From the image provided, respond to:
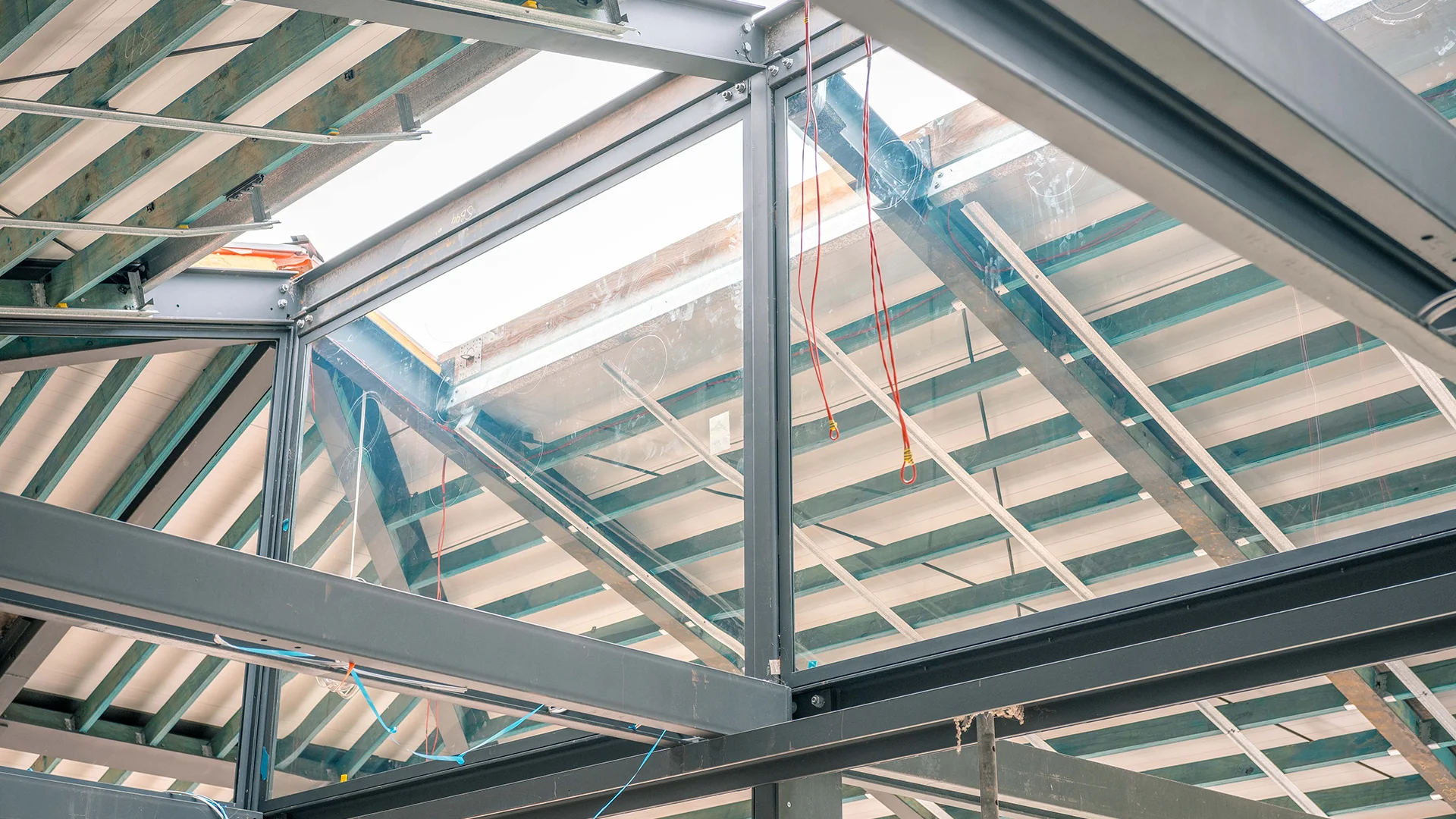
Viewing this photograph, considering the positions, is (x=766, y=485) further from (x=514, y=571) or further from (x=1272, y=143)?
(x=1272, y=143)

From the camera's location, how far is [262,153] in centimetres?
393

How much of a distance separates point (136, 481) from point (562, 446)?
3108 mm

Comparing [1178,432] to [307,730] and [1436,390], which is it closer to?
[1436,390]

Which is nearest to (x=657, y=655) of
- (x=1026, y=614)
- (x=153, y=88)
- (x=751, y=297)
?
(x=1026, y=614)

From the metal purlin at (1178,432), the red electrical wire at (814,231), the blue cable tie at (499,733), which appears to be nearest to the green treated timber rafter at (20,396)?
the blue cable tie at (499,733)

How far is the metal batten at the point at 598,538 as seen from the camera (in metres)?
3.68

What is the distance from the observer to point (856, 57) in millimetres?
3811

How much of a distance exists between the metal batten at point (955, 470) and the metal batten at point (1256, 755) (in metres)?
0.37

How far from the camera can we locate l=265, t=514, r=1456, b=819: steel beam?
2.58m

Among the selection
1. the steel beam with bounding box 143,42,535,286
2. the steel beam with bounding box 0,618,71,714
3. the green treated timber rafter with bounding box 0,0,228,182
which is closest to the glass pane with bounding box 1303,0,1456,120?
the steel beam with bounding box 143,42,535,286

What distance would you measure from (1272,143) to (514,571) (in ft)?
10.6

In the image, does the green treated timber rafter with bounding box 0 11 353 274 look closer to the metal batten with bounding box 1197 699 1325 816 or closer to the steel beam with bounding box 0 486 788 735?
the steel beam with bounding box 0 486 788 735

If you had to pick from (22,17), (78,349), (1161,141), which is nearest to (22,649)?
(78,349)

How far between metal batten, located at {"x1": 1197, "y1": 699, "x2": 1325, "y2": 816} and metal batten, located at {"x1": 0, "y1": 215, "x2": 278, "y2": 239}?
2805 millimetres
